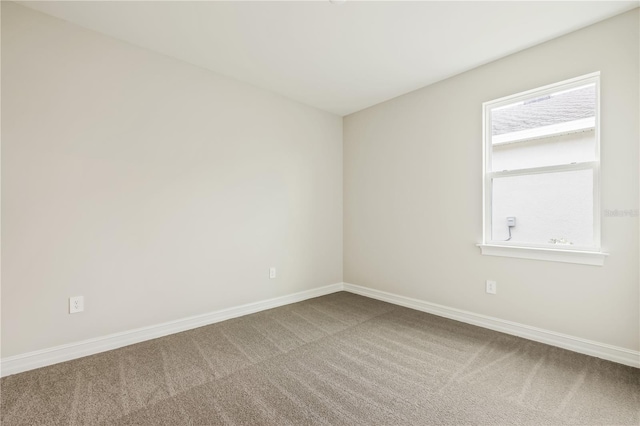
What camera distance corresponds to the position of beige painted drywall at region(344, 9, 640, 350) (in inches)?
84.5

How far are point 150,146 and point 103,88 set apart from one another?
549 mm

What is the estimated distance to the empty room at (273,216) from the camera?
1877 mm

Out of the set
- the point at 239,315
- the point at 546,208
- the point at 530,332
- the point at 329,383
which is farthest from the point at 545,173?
the point at 239,315

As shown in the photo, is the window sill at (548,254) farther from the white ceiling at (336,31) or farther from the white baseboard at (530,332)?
the white ceiling at (336,31)

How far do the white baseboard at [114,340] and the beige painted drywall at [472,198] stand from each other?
65.3 inches

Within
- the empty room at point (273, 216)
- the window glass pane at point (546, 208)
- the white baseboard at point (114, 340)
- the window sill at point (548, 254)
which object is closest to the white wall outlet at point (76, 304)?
the empty room at point (273, 216)

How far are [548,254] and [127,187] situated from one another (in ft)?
12.1

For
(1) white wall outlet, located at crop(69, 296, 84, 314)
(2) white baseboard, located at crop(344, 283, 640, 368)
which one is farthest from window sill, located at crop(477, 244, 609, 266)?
(1) white wall outlet, located at crop(69, 296, 84, 314)

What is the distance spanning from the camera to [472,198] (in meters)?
2.97

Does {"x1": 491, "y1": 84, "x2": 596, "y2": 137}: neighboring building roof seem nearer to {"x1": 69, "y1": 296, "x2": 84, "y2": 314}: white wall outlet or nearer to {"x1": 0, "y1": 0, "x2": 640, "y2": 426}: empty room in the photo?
{"x1": 0, "y1": 0, "x2": 640, "y2": 426}: empty room

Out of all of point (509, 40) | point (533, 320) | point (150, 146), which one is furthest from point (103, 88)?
point (533, 320)

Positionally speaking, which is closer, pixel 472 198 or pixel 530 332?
pixel 530 332

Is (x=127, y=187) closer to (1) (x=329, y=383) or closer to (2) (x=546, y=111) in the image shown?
(1) (x=329, y=383)

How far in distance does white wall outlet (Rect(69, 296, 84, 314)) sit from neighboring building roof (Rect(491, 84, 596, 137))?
3.97 meters
